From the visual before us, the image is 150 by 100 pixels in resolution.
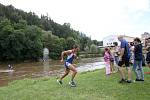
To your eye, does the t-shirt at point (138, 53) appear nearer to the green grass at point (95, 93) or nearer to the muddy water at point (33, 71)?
the green grass at point (95, 93)

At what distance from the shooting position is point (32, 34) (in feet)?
327

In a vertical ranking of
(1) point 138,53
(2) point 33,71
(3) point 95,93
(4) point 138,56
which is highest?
(1) point 138,53

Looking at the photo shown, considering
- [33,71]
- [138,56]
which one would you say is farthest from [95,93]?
[33,71]

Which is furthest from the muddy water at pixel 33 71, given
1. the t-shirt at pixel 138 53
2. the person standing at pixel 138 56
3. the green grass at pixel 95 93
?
the t-shirt at pixel 138 53

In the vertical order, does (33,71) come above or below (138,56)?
A: below

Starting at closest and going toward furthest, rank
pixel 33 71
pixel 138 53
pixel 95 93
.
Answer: pixel 95 93 < pixel 138 53 < pixel 33 71

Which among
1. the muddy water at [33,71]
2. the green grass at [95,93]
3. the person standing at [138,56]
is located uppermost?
the person standing at [138,56]

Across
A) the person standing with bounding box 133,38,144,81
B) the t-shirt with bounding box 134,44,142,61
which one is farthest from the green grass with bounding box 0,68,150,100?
the t-shirt with bounding box 134,44,142,61

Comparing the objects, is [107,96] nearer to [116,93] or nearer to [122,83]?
[116,93]

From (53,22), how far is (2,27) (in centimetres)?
8168

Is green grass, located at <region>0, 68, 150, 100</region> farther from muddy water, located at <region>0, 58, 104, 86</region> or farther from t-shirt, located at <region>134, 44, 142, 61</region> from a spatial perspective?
muddy water, located at <region>0, 58, 104, 86</region>

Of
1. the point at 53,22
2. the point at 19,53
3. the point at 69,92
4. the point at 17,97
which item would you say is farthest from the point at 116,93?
the point at 53,22

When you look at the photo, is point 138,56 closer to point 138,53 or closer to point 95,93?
point 138,53

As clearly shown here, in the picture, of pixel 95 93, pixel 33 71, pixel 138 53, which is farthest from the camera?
pixel 33 71
